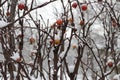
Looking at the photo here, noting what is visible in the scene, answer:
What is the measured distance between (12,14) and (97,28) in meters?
17.4

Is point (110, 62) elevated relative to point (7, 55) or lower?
lower

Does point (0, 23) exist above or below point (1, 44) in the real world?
above

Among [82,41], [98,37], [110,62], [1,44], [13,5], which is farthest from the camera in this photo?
[98,37]

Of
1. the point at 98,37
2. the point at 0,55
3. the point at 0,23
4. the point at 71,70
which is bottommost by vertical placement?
the point at 98,37

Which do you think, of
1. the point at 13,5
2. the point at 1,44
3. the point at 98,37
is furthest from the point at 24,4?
the point at 98,37

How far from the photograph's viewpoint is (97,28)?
18.9 meters

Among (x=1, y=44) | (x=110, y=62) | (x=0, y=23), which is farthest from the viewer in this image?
(x=110, y=62)

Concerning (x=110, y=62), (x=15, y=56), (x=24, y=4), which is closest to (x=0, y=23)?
(x=15, y=56)

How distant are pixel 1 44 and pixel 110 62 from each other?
1.09 m

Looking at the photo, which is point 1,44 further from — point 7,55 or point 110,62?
point 110,62

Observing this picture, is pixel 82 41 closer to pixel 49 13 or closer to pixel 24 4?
pixel 24 4

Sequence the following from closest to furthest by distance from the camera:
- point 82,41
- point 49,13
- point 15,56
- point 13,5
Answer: point 15,56 < point 82,41 < point 13,5 < point 49,13

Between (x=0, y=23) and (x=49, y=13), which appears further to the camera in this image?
(x=49, y=13)

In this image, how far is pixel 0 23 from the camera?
3.86 ft
